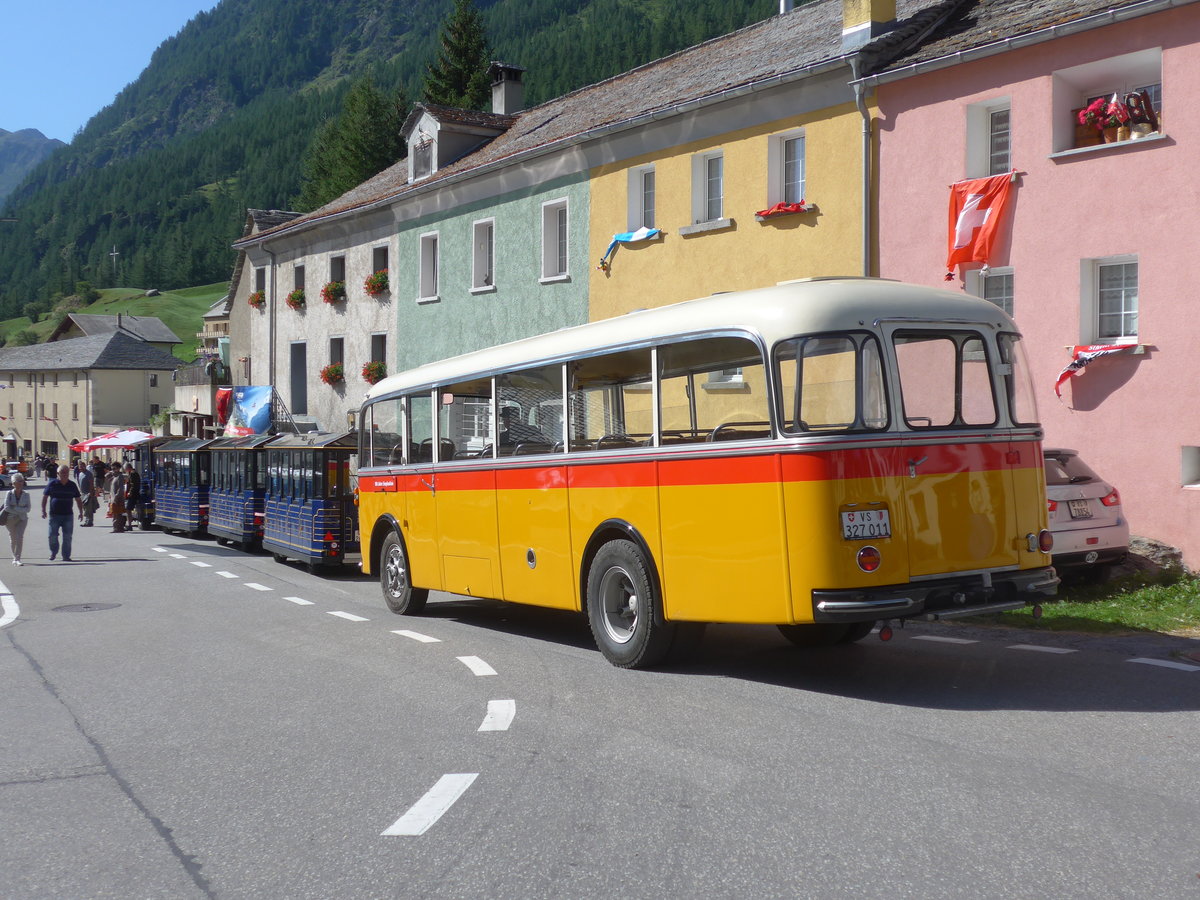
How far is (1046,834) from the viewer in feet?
16.4

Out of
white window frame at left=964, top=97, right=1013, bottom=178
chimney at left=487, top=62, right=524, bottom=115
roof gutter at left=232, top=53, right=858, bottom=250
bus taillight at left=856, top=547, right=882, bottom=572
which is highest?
chimney at left=487, top=62, right=524, bottom=115

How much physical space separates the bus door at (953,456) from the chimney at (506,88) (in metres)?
31.9

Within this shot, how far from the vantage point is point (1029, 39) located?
16.3m

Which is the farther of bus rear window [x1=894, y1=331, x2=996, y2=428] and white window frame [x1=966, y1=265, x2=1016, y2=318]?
white window frame [x1=966, y1=265, x2=1016, y2=318]

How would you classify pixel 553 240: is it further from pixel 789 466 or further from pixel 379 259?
pixel 789 466

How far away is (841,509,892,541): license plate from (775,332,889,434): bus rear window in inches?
20.6

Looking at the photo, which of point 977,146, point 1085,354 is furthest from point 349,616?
point 977,146

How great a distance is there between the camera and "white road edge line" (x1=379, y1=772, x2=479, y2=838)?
5.19 meters

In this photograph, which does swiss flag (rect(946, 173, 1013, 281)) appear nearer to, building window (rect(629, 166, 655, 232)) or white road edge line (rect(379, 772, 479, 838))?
building window (rect(629, 166, 655, 232))

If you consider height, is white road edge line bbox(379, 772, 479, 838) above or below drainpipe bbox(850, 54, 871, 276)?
below

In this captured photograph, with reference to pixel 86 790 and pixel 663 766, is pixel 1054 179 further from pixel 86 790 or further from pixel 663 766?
pixel 86 790

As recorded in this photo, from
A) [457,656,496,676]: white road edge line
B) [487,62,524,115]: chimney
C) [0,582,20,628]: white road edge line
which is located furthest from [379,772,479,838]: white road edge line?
[487,62,524,115]: chimney

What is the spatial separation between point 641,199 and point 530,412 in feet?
47.6

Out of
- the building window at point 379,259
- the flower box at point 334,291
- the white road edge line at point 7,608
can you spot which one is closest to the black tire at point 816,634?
the white road edge line at point 7,608
